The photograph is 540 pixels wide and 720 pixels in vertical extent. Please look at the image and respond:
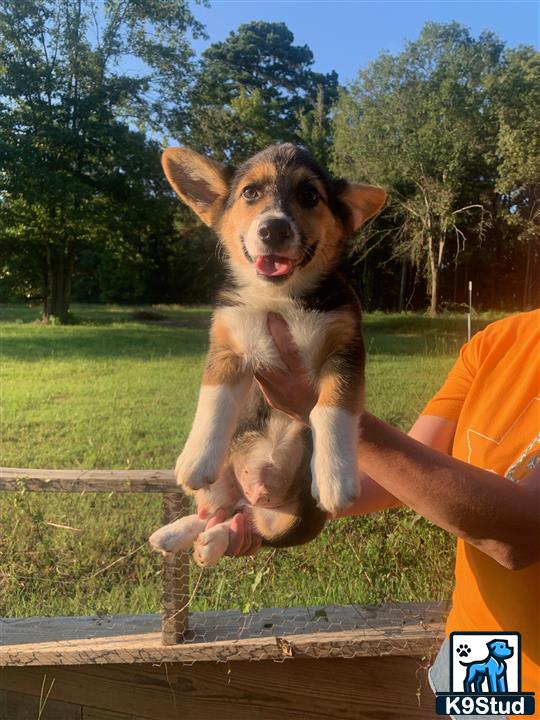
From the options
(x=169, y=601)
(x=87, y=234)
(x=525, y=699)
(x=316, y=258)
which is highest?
(x=87, y=234)

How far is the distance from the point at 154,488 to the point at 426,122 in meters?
1.40

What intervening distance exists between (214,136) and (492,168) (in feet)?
2.93

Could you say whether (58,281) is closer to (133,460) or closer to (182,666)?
(133,460)

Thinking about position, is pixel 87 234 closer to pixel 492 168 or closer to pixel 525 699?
pixel 492 168

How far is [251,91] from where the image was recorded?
1.79m

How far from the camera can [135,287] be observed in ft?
6.38

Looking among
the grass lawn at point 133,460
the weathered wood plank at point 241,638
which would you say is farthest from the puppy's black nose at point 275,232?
the weathered wood plank at point 241,638

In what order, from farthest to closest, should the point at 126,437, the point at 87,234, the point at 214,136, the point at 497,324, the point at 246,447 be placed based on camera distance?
the point at 126,437 → the point at 87,234 → the point at 214,136 → the point at 497,324 → the point at 246,447

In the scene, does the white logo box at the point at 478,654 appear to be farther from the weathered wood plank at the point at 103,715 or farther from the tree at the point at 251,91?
the tree at the point at 251,91

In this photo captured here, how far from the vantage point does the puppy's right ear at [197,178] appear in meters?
1.18

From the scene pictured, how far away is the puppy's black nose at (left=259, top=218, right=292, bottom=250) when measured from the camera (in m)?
1.07

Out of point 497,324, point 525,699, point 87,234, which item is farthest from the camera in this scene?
point 87,234

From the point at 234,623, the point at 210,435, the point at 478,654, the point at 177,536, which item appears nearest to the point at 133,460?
the point at 234,623

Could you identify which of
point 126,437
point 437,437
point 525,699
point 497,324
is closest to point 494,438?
point 437,437
